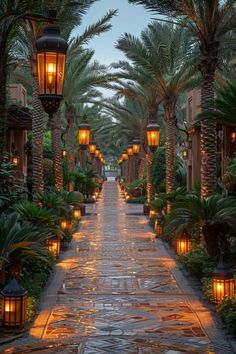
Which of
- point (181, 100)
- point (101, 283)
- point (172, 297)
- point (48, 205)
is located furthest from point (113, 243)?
point (181, 100)

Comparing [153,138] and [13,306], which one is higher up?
[153,138]

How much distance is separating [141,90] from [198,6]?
52.7ft

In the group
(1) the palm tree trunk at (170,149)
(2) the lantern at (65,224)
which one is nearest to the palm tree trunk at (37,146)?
(2) the lantern at (65,224)

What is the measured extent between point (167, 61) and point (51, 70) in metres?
17.0

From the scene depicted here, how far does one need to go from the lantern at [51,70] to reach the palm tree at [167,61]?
52.8 ft

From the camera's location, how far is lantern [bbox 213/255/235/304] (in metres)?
11.0

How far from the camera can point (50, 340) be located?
9312 mm

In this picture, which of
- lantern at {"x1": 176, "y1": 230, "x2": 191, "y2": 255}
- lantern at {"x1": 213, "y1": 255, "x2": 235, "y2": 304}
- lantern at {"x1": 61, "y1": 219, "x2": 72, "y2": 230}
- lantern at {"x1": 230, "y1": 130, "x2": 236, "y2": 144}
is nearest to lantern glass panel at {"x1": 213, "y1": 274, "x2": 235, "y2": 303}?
lantern at {"x1": 213, "y1": 255, "x2": 235, "y2": 304}

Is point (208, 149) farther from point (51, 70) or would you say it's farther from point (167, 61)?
point (167, 61)

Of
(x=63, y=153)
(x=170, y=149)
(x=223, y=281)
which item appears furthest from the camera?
(x=63, y=153)

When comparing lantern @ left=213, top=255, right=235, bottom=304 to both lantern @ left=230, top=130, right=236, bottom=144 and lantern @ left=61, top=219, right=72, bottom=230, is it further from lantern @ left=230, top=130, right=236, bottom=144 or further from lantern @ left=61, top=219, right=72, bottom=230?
lantern @ left=61, top=219, right=72, bottom=230

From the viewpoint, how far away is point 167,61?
24.8m

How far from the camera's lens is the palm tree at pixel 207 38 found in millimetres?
15781

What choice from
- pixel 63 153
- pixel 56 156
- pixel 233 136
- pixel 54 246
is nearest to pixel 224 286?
pixel 54 246
